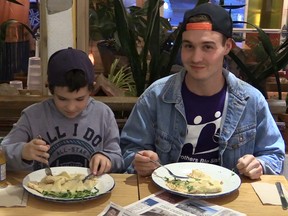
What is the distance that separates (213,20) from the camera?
1.69 metres

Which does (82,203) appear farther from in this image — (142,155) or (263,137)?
(263,137)

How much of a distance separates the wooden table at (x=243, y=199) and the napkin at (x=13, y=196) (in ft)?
1.20

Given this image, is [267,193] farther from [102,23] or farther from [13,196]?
[102,23]

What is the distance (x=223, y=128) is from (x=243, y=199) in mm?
438

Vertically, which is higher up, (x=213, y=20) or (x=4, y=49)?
(x=213, y=20)

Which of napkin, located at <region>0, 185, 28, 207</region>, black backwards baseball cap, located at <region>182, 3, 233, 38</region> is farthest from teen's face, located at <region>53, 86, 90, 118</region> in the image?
black backwards baseball cap, located at <region>182, 3, 233, 38</region>

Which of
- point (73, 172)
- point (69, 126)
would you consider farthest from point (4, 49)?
point (73, 172)

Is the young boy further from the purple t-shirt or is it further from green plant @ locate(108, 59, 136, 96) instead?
green plant @ locate(108, 59, 136, 96)

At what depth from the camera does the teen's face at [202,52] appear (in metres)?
1.68

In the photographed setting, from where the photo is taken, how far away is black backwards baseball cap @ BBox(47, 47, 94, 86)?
1.58 metres

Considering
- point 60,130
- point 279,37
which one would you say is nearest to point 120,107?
point 60,130

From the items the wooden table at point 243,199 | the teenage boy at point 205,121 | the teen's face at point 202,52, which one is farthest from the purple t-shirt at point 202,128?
the wooden table at point 243,199

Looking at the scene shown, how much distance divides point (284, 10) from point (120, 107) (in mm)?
4192

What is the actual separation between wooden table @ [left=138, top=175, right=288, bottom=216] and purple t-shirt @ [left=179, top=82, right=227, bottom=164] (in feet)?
0.94
